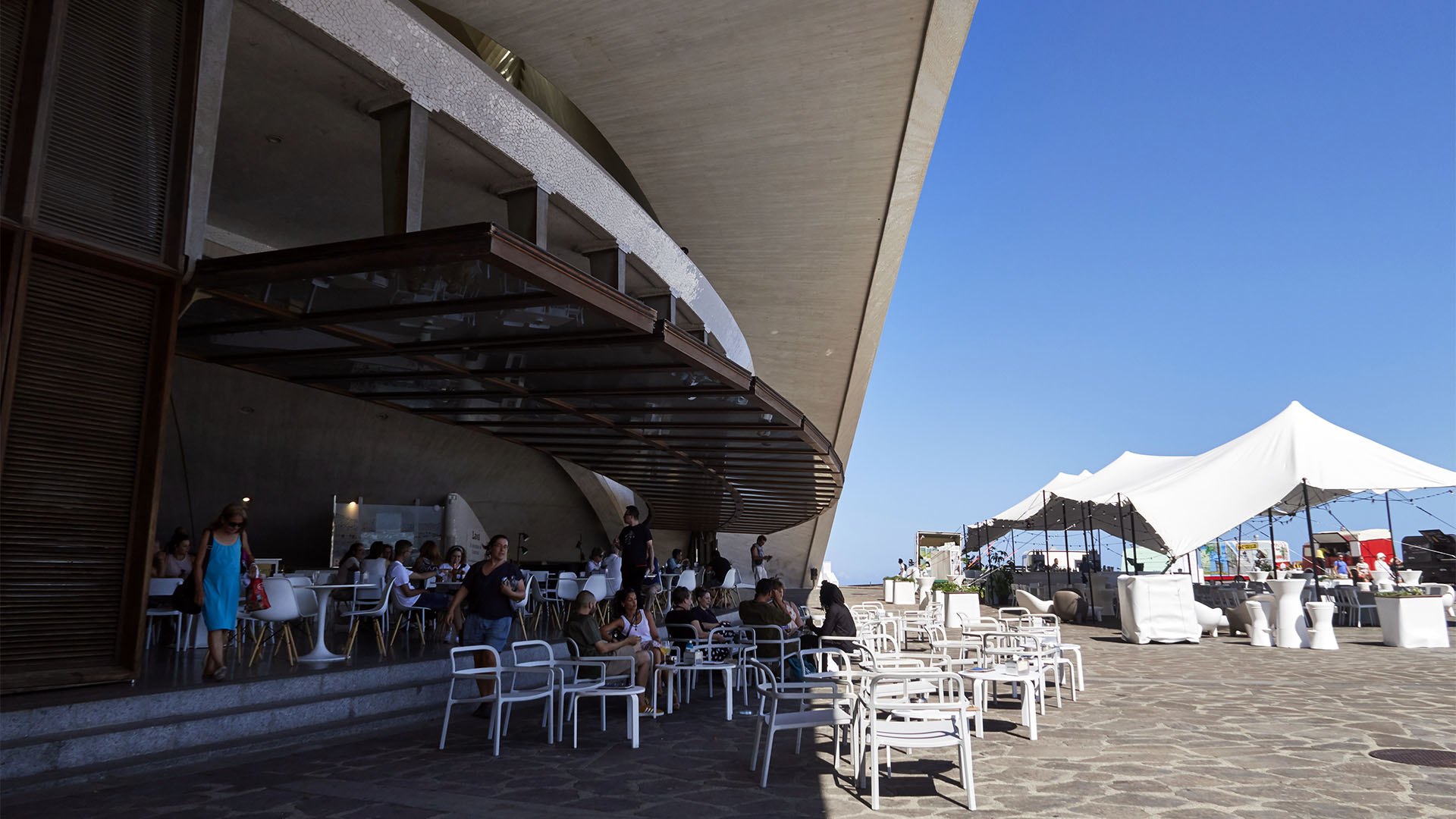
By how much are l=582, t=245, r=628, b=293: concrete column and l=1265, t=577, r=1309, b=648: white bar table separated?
10177 mm

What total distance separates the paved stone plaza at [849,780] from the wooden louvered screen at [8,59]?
3.50m

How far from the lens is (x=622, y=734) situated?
20.0 feet

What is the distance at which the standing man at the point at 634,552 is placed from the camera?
968cm

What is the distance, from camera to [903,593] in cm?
2444

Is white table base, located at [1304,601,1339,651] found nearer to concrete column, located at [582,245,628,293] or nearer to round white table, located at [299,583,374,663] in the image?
concrete column, located at [582,245,628,293]

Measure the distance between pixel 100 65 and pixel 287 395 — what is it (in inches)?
384

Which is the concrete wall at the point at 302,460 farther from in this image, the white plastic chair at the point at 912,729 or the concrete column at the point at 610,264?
the white plastic chair at the point at 912,729

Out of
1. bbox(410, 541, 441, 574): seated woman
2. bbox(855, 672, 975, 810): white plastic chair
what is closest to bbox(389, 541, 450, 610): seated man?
bbox(410, 541, 441, 574): seated woman

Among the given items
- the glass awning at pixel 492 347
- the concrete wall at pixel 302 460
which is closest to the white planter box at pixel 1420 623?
the glass awning at pixel 492 347

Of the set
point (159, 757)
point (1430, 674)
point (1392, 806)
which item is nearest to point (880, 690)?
point (1392, 806)

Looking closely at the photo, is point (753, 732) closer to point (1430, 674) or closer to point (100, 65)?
point (100, 65)

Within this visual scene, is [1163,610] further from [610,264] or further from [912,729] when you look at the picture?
[912,729]

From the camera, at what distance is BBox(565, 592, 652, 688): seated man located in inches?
256

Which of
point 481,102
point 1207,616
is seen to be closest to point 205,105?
point 481,102
